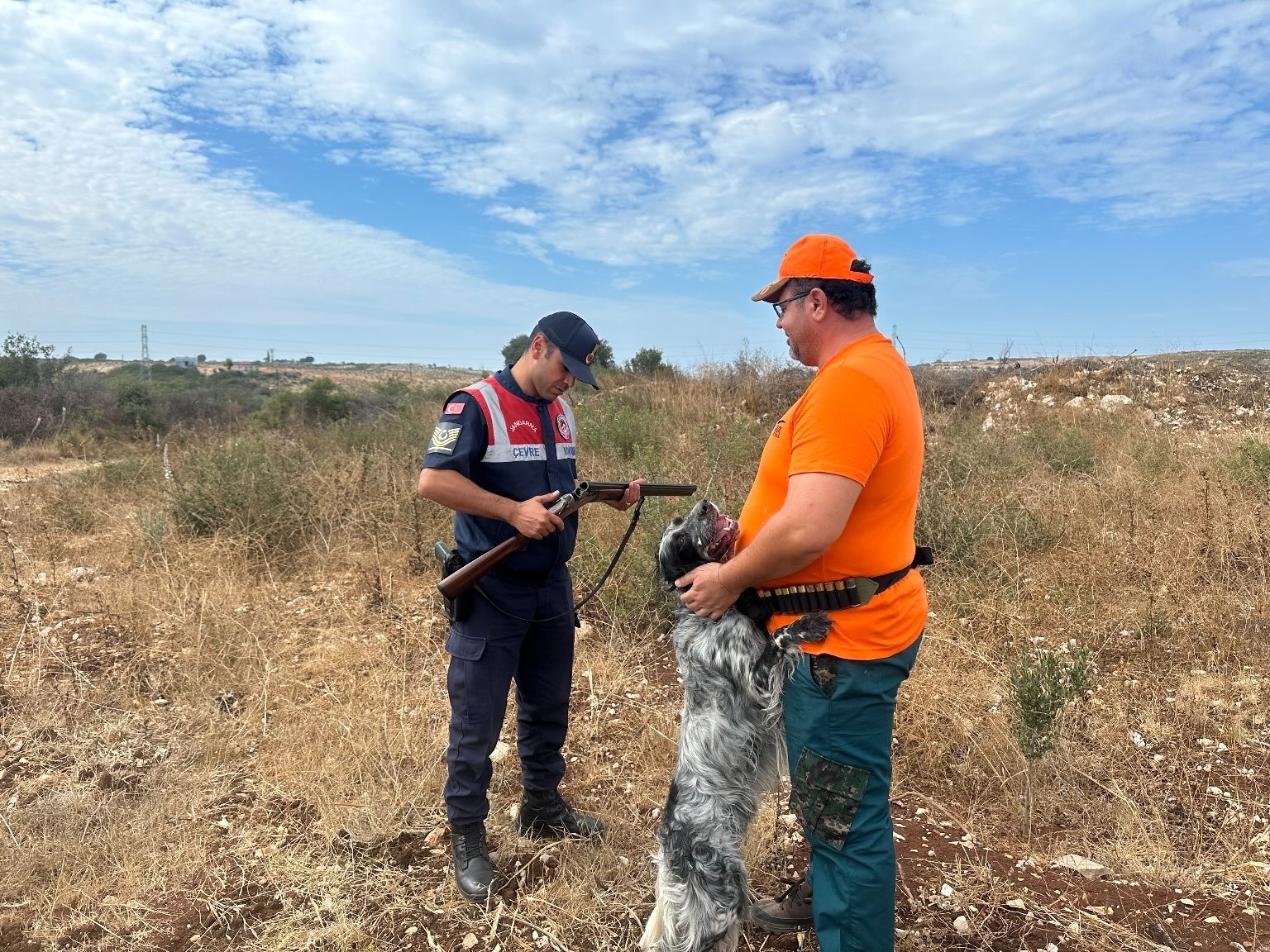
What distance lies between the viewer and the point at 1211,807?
315 cm

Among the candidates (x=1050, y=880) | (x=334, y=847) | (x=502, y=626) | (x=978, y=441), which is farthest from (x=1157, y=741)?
(x=978, y=441)

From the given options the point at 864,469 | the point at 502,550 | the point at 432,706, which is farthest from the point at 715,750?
the point at 432,706

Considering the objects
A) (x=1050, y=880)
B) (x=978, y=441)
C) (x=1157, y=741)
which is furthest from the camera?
(x=978, y=441)

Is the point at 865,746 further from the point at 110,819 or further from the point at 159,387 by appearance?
the point at 159,387

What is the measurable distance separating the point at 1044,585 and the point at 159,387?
2061 centimetres

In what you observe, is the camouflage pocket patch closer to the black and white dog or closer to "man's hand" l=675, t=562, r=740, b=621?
the black and white dog

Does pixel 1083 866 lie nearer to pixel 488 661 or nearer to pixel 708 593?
pixel 708 593

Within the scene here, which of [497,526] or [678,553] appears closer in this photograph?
[678,553]

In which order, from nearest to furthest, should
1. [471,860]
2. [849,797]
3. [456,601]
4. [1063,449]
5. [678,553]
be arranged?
[849,797], [678,553], [456,601], [471,860], [1063,449]

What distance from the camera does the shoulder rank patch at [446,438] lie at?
8.66 ft

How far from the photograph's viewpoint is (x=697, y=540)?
2104 millimetres

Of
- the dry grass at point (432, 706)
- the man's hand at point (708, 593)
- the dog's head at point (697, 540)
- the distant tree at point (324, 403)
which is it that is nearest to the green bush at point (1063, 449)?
the dry grass at point (432, 706)

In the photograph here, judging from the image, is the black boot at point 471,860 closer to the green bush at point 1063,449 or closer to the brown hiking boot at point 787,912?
the brown hiking boot at point 787,912

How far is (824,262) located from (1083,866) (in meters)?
2.58
